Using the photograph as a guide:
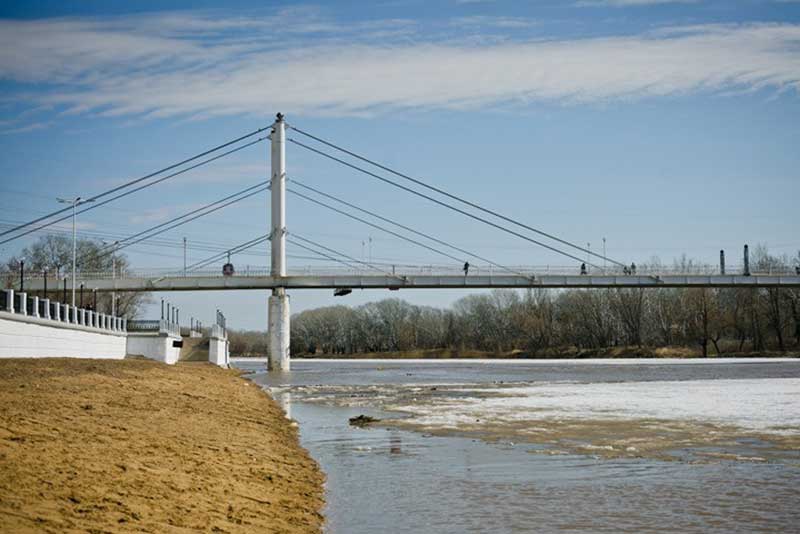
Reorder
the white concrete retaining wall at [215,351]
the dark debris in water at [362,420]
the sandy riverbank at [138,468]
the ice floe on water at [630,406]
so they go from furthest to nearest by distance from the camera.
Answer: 1. the white concrete retaining wall at [215,351]
2. the dark debris in water at [362,420]
3. the ice floe on water at [630,406]
4. the sandy riverbank at [138,468]

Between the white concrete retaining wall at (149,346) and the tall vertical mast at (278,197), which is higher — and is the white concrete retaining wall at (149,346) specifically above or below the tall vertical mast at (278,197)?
below

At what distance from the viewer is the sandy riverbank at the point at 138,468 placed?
10.3 metres

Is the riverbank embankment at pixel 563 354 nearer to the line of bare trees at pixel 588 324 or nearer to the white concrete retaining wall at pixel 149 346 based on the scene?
the line of bare trees at pixel 588 324

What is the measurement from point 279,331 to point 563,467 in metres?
79.6

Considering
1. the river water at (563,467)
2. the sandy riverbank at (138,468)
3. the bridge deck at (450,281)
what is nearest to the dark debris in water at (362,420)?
the river water at (563,467)

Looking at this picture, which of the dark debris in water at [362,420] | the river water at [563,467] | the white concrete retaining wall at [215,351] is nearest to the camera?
the river water at [563,467]

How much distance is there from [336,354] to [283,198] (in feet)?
295

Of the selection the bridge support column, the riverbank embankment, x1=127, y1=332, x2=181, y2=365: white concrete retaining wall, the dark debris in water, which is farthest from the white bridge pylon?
the dark debris in water

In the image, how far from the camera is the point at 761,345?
4921 inches

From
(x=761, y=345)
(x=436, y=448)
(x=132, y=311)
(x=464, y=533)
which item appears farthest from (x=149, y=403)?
(x=761, y=345)

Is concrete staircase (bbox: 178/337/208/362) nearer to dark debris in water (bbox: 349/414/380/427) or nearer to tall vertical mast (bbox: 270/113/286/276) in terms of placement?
A: tall vertical mast (bbox: 270/113/286/276)

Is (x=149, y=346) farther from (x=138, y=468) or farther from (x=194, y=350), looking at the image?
(x=138, y=468)

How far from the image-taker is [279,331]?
96000 mm

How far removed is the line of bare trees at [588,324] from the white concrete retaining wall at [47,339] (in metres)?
88.3
